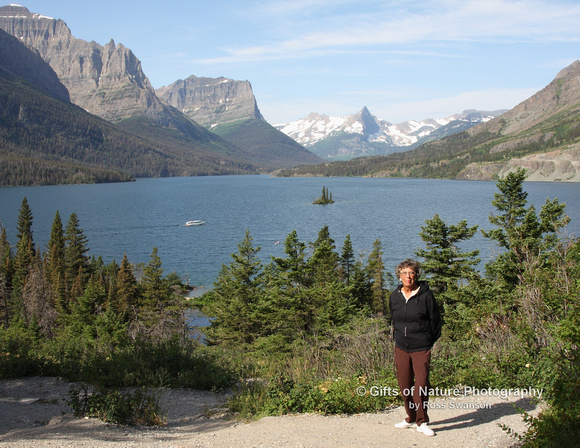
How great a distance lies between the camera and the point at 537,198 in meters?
123

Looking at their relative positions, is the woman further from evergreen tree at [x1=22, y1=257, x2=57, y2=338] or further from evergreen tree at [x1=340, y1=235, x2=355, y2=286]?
evergreen tree at [x1=340, y1=235, x2=355, y2=286]

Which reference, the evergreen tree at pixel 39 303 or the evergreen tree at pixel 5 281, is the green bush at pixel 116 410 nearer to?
the evergreen tree at pixel 39 303

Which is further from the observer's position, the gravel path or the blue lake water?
the blue lake water

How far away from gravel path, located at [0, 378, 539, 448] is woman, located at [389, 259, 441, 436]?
0.47 metres

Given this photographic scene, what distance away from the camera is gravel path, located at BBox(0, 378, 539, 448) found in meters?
6.25

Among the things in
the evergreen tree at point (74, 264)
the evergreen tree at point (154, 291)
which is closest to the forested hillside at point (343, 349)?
the evergreen tree at point (154, 291)

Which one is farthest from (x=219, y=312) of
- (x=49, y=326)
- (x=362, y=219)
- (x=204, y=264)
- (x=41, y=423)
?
(x=362, y=219)

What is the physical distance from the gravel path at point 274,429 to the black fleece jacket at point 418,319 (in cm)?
138

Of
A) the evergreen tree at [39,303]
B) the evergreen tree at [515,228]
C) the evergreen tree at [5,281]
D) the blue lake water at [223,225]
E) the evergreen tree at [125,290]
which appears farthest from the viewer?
the blue lake water at [223,225]

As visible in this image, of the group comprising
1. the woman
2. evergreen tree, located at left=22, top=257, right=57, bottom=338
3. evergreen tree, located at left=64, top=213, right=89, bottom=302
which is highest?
the woman

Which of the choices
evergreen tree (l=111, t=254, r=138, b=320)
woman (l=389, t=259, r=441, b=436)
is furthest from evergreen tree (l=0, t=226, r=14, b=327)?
woman (l=389, t=259, r=441, b=436)

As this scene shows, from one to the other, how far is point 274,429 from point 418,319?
2.91 metres

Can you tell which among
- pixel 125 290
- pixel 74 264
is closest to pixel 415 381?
pixel 125 290

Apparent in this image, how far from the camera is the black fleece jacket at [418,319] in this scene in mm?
6371
